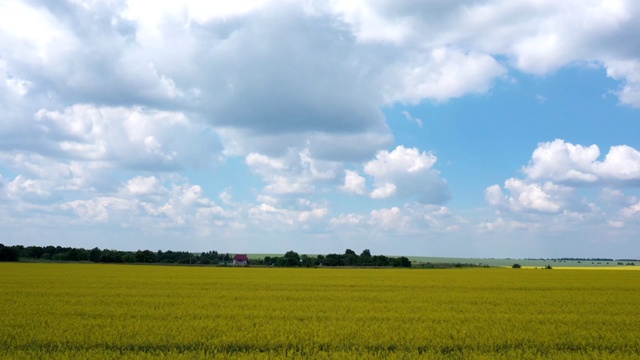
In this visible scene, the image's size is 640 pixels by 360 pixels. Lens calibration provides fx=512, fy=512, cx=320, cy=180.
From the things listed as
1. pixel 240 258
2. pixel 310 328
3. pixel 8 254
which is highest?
pixel 240 258

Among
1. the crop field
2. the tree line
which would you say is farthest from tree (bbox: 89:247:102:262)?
the crop field

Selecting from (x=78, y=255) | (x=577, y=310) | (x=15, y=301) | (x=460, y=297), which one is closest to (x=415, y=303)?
(x=460, y=297)

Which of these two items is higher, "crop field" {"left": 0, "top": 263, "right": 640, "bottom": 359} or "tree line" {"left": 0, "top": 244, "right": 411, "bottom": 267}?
"tree line" {"left": 0, "top": 244, "right": 411, "bottom": 267}

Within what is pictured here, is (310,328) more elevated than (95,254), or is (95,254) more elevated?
(95,254)

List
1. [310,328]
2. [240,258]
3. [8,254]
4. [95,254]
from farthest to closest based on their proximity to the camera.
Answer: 1. [240,258]
2. [95,254]
3. [8,254]
4. [310,328]

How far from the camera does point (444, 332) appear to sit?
16.8 m

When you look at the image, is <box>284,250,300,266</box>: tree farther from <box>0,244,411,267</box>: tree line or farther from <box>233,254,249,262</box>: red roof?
<box>233,254,249,262</box>: red roof

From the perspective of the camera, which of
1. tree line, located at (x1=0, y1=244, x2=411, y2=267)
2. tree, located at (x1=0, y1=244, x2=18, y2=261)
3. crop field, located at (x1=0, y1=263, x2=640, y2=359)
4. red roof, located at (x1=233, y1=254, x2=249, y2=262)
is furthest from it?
red roof, located at (x1=233, y1=254, x2=249, y2=262)

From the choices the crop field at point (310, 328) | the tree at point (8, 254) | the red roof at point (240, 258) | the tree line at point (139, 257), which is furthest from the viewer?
the red roof at point (240, 258)

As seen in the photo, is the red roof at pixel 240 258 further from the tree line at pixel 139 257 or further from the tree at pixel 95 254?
the tree at pixel 95 254

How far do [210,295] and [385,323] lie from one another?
47.2 ft

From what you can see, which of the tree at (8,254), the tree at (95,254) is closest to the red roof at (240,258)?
the tree at (95,254)

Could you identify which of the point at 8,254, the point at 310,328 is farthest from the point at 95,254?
the point at 310,328

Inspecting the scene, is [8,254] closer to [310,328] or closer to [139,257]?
[139,257]
